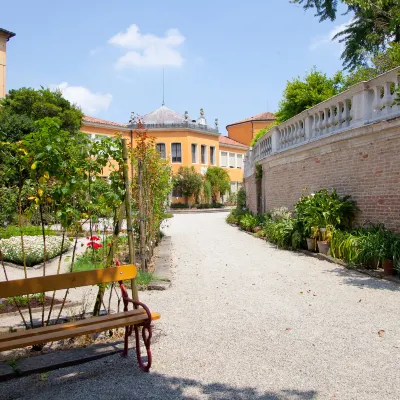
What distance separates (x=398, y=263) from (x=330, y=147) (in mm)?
4218

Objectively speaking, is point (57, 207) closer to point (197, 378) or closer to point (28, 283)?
point (28, 283)

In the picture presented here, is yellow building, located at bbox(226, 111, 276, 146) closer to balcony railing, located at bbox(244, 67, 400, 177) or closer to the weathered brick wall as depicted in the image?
balcony railing, located at bbox(244, 67, 400, 177)

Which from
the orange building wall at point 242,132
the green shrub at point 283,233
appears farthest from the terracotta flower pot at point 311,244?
the orange building wall at point 242,132

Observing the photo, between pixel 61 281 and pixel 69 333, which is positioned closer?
pixel 69 333

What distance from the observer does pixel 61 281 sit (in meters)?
3.80

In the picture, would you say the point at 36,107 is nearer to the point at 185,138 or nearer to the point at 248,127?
the point at 185,138

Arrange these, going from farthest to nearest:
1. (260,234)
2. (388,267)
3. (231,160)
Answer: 1. (231,160)
2. (260,234)
3. (388,267)

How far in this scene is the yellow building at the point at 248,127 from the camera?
49531mm

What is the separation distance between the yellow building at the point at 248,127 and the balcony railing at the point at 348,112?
1417 inches

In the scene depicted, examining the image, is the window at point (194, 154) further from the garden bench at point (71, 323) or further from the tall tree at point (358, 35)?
the garden bench at point (71, 323)

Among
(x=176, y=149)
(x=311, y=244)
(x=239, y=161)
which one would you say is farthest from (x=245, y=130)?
(x=311, y=244)

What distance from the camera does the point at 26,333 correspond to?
360 centimetres

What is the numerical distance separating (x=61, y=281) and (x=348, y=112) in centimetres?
803

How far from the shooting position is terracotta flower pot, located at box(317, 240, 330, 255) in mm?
9562
